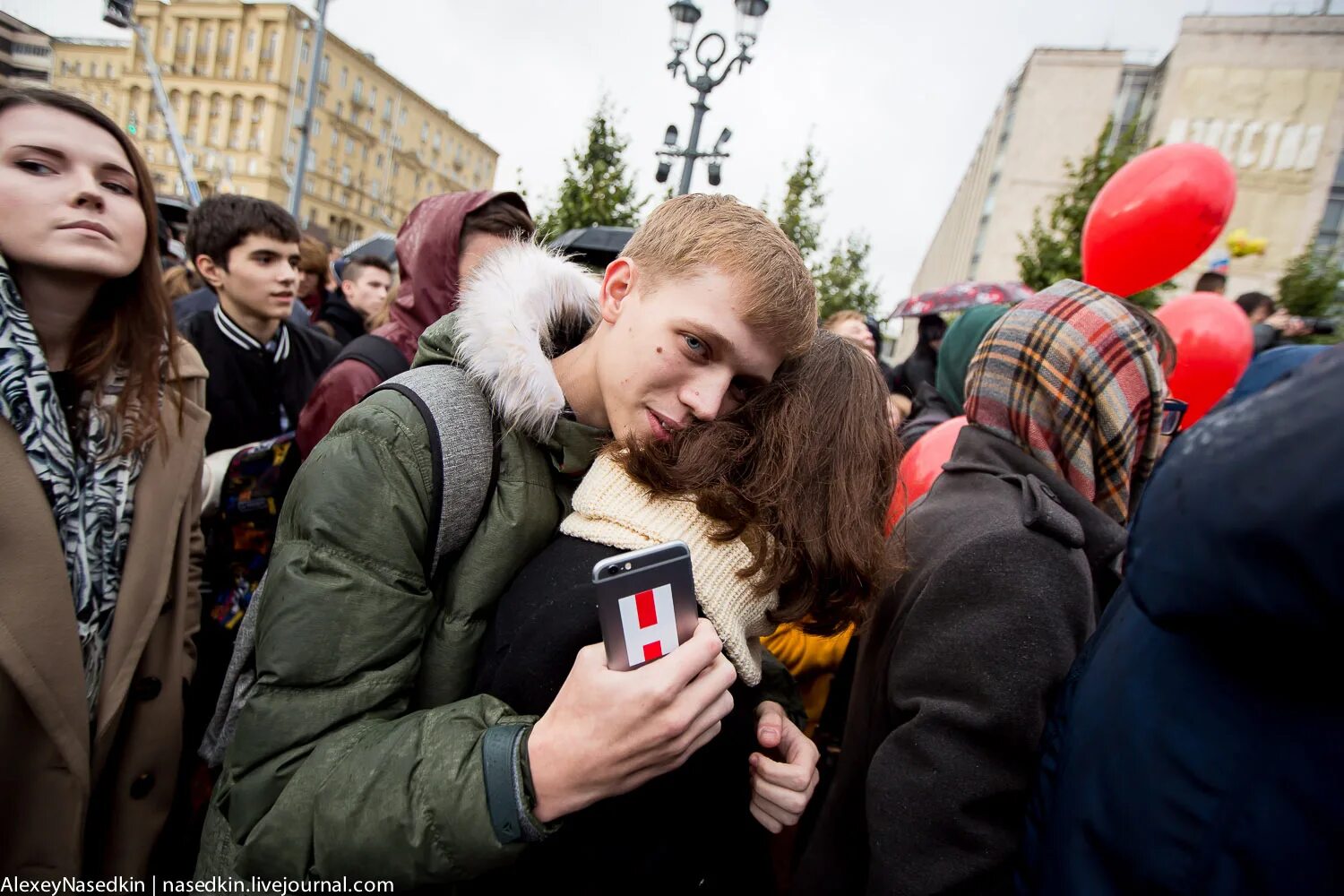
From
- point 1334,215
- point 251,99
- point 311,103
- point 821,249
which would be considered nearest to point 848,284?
point 821,249

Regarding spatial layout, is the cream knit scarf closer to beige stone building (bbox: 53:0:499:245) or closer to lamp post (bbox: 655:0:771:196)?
lamp post (bbox: 655:0:771:196)

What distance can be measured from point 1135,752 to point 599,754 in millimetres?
767

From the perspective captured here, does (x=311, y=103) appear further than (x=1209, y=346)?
Yes

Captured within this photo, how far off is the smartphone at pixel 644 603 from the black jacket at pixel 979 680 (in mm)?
661

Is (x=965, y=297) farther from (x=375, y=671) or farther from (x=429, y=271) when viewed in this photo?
(x=375, y=671)

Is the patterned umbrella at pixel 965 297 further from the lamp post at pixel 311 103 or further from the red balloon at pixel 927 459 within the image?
the lamp post at pixel 311 103

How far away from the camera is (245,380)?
314cm

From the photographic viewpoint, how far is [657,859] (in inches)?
44.9

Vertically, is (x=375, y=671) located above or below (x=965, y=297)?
below

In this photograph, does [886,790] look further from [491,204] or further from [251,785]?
[491,204]

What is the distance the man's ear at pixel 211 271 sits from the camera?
323cm

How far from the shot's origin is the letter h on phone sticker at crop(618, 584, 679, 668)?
0.88 metres

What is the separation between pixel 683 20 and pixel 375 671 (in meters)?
8.58

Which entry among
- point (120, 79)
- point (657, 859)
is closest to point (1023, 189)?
point (657, 859)
